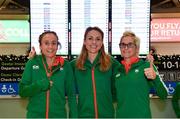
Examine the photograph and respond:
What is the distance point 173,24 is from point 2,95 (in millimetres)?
5039

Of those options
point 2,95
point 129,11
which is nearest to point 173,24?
point 129,11

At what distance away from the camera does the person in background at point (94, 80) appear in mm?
2787

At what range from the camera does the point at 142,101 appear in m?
2.70

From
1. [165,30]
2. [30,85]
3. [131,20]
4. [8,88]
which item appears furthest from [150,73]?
[165,30]

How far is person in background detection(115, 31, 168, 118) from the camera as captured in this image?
2.68 metres

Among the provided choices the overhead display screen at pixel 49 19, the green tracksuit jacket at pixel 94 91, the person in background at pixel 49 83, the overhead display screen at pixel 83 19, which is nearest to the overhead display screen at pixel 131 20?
the overhead display screen at pixel 83 19

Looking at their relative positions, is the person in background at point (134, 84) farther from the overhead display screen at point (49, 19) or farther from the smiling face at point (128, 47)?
the overhead display screen at point (49, 19)

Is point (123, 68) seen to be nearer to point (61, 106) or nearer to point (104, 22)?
point (61, 106)

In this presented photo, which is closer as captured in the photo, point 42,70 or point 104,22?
point 42,70

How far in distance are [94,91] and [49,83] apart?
387 mm

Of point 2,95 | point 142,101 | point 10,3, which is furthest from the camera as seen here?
point 10,3

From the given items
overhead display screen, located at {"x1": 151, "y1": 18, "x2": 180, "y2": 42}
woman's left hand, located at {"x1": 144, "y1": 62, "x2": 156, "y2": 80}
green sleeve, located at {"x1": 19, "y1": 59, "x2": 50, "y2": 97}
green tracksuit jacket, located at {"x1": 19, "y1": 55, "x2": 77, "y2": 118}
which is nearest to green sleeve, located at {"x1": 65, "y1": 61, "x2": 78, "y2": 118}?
green tracksuit jacket, located at {"x1": 19, "y1": 55, "x2": 77, "y2": 118}

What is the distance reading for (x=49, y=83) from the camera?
8.72 ft

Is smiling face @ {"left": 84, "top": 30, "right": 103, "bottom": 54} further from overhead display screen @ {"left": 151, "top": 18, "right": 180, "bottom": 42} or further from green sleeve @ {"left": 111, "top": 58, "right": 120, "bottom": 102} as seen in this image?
overhead display screen @ {"left": 151, "top": 18, "right": 180, "bottom": 42}
